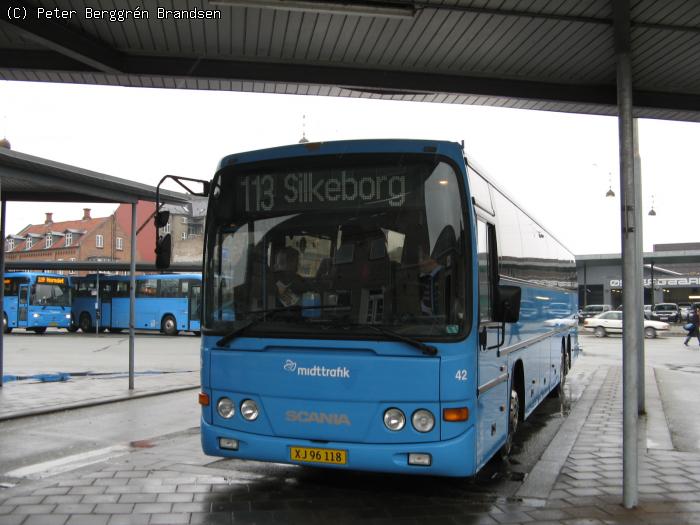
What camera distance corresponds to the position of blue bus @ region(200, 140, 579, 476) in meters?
5.12

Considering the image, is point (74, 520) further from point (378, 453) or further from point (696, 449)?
point (696, 449)

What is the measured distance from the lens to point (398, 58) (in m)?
7.64

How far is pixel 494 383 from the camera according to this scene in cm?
613

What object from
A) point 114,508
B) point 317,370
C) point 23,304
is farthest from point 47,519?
point 23,304

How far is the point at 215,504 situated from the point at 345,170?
2971 mm

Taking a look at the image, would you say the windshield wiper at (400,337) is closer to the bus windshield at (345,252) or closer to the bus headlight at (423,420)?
the bus windshield at (345,252)

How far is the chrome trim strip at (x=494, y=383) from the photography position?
5.59m

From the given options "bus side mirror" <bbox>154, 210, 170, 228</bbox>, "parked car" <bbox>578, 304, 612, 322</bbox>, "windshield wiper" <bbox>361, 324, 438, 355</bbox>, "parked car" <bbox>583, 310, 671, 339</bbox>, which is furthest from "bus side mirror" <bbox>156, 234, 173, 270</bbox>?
"parked car" <bbox>578, 304, 612, 322</bbox>

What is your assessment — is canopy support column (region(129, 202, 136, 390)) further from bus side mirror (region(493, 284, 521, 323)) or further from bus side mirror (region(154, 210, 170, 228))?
bus side mirror (region(493, 284, 521, 323))

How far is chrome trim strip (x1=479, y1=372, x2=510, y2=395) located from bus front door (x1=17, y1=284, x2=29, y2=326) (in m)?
35.3

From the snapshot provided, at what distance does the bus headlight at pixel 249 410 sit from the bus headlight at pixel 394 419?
3.68ft

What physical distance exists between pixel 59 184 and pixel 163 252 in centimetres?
592

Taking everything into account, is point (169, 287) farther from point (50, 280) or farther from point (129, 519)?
point (129, 519)

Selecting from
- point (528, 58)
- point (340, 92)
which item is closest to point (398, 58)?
point (340, 92)
